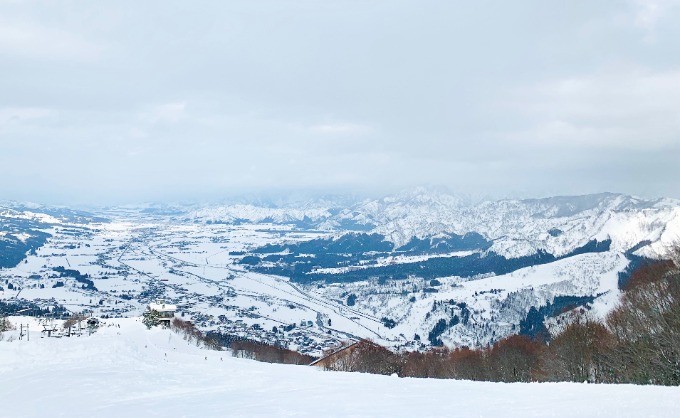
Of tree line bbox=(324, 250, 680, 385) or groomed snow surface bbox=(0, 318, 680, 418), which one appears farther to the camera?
tree line bbox=(324, 250, 680, 385)

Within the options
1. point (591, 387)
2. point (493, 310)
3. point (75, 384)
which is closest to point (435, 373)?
point (591, 387)

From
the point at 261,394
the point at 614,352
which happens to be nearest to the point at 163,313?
the point at 261,394

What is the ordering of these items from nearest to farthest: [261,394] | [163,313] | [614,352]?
[261,394] < [614,352] < [163,313]

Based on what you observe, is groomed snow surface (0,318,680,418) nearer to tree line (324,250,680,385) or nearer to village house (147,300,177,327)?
tree line (324,250,680,385)

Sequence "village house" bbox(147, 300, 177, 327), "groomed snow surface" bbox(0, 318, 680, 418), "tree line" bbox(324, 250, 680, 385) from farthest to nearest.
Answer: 1. "village house" bbox(147, 300, 177, 327)
2. "tree line" bbox(324, 250, 680, 385)
3. "groomed snow surface" bbox(0, 318, 680, 418)

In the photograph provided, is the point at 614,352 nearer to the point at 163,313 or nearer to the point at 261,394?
the point at 261,394

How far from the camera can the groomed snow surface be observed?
1415cm

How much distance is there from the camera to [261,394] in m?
18.2

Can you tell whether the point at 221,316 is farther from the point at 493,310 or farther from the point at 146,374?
the point at 146,374

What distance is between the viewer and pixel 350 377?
23.3 meters

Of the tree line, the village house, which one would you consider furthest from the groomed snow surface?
the village house

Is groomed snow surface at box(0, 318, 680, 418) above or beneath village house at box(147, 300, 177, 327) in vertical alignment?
above

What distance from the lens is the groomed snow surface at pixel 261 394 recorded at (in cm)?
1415

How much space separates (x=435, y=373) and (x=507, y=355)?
825cm
